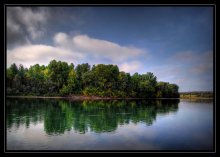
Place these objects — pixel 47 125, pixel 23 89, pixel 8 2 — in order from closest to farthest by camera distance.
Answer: pixel 8 2
pixel 47 125
pixel 23 89

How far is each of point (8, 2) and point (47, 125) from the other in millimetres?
14393

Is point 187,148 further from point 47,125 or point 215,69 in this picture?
point 47,125

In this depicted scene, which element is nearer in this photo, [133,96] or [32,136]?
[32,136]

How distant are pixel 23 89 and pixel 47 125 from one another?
50.0m

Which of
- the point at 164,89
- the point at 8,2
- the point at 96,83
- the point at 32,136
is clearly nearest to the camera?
the point at 8,2

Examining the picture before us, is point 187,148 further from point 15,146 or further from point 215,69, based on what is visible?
→ point 15,146

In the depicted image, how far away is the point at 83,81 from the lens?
82375 mm

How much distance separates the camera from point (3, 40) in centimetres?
1223

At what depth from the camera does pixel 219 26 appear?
41.2 ft

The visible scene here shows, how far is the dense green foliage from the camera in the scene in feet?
241

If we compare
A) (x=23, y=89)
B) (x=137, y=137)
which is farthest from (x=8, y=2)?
(x=23, y=89)

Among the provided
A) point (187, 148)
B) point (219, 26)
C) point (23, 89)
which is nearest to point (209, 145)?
point (187, 148)

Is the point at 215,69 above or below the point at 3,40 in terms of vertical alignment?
below

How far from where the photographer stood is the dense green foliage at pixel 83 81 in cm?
7350
